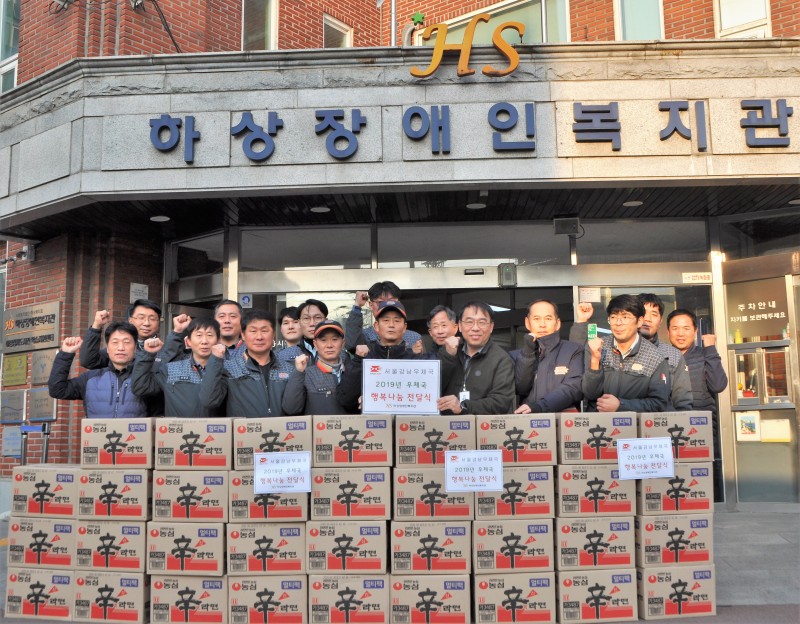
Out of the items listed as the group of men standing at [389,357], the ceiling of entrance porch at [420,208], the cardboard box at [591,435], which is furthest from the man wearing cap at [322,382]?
the ceiling of entrance porch at [420,208]

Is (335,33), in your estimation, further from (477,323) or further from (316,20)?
(477,323)

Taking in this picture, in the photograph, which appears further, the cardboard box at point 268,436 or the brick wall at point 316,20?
the brick wall at point 316,20

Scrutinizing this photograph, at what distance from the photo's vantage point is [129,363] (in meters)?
5.57

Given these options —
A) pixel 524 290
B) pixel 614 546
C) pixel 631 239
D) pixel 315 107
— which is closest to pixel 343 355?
pixel 614 546

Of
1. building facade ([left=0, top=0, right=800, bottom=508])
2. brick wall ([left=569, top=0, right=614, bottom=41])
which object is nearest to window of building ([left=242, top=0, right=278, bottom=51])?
building facade ([left=0, top=0, right=800, bottom=508])

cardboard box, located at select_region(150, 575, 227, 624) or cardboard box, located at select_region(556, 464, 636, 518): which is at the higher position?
cardboard box, located at select_region(556, 464, 636, 518)

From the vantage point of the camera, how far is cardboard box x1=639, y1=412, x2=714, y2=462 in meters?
4.59

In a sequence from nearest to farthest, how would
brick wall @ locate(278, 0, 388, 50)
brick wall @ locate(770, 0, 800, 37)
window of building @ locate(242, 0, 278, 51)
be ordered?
brick wall @ locate(770, 0, 800, 37) → window of building @ locate(242, 0, 278, 51) → brick wall @ locate(278, 0, 388, 50)

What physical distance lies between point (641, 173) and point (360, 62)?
10.6ft

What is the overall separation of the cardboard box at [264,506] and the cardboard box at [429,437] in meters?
0.65

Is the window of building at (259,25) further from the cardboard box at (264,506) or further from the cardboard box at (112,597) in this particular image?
the cardboard box at (112,597)

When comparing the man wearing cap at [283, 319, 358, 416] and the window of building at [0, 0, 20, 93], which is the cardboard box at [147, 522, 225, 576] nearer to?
the man wearing cap at [283, 319, 358, 416]

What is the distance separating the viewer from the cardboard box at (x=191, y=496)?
4.50 metres

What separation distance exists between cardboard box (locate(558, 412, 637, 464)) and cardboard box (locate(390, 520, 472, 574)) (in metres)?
0.77
